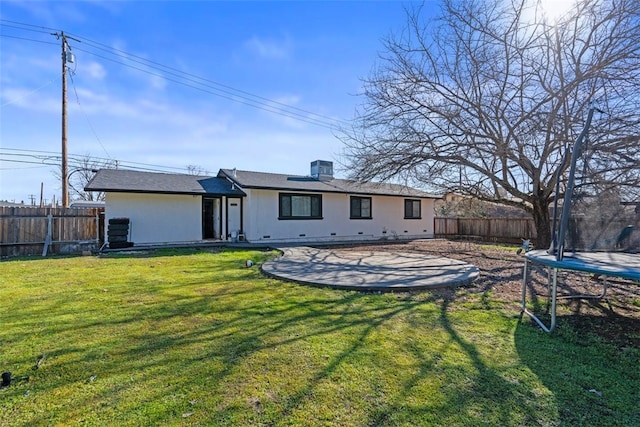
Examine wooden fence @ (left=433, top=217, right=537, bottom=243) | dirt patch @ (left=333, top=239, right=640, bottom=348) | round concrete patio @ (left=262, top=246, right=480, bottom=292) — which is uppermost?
wooden fence @ (left=433, top=217, right=537, bottom=243)

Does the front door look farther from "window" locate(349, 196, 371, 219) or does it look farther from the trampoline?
the trampoline

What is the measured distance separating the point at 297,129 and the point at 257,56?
329 inches

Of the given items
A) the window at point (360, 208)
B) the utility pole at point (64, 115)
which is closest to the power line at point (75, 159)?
the utility pole at point (64, 115)

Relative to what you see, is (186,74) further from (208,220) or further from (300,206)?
(300,206)

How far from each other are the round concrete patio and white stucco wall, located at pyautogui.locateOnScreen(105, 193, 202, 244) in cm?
551

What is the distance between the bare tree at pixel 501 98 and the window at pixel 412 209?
20.5 feet

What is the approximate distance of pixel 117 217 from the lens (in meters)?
11.5

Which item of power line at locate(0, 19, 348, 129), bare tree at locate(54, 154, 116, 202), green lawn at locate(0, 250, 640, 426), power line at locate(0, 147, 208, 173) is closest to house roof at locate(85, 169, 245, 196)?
power line at locate(0, 19, 348, 129)

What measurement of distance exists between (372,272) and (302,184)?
8916mm

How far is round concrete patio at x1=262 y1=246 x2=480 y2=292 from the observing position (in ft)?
19.2

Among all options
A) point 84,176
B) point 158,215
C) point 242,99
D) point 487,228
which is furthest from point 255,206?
point 84,176

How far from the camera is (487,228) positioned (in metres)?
18.4

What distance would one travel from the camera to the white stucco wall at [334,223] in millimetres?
13703

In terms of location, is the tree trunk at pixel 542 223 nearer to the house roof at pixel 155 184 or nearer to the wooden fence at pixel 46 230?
the house roof at pixel 155 184
